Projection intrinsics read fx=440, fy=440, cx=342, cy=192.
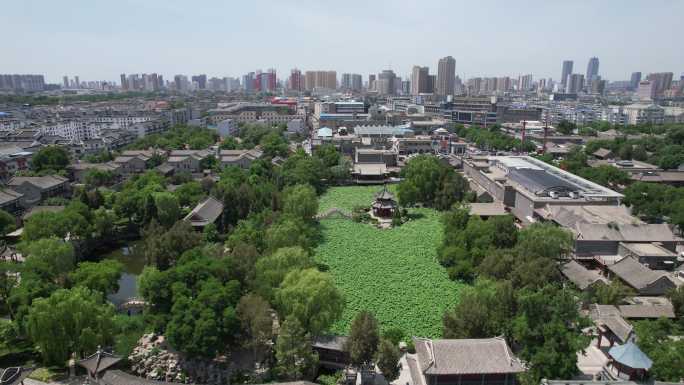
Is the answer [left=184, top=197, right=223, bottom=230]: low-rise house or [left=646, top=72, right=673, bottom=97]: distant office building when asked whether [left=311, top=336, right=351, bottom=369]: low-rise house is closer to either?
[left=184, top=197, right=223, bottom=230]: low-rise house

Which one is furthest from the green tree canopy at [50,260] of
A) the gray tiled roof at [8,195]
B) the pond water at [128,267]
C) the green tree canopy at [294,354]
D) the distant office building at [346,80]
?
the distant office building at [346,80]

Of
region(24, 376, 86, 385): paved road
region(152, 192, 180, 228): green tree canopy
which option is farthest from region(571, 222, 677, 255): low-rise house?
region(152, 192, 180, 228): green tree canopy

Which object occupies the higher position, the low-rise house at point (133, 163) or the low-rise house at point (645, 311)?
the low-rise house at point (133, 163)

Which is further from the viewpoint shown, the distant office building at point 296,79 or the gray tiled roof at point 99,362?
the distant office building at point 296,79

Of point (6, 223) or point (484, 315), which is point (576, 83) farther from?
point (6, 223)

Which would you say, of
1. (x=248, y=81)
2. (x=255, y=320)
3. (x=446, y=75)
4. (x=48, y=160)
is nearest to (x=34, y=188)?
(x=48, y=160)

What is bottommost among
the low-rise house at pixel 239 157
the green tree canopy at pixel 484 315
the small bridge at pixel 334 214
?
the small bridge at pixel 334 214

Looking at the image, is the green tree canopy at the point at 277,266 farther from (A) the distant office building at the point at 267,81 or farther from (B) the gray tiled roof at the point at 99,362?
(A) the distant office building at the point at 267,81
